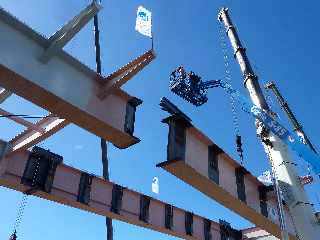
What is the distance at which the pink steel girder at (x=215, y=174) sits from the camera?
9.52 meters

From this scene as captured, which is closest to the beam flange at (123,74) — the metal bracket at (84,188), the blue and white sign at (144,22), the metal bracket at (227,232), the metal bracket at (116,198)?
the blue and white sign at (144,22)

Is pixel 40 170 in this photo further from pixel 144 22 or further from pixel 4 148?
pixel 144 22

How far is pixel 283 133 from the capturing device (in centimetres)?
1377

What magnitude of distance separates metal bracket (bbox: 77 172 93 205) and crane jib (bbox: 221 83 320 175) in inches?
246

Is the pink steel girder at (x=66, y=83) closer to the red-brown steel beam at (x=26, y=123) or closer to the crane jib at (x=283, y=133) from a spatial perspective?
the red-brown steel beam at (x=26, y=123)

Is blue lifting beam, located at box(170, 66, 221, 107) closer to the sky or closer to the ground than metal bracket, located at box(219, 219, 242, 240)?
closer to the sky

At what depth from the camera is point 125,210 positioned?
43.9 ft

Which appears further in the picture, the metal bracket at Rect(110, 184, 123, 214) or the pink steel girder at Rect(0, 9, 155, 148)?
the metal bracket at Rect(110, 184, 123, 214)

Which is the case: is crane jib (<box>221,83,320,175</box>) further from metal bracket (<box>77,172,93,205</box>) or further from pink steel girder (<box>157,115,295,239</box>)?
metal bracket (<box>77,172,93,205</box>)

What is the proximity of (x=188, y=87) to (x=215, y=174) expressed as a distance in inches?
236

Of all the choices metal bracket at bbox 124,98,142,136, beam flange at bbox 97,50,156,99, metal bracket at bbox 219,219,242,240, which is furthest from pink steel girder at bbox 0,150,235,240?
beam flange at bbox 97,50,156,99

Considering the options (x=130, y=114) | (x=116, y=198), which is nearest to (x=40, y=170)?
(x=116, y=198)

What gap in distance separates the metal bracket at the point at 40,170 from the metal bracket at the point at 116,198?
2286mm

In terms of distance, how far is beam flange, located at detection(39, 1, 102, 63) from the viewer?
7.29 metres
